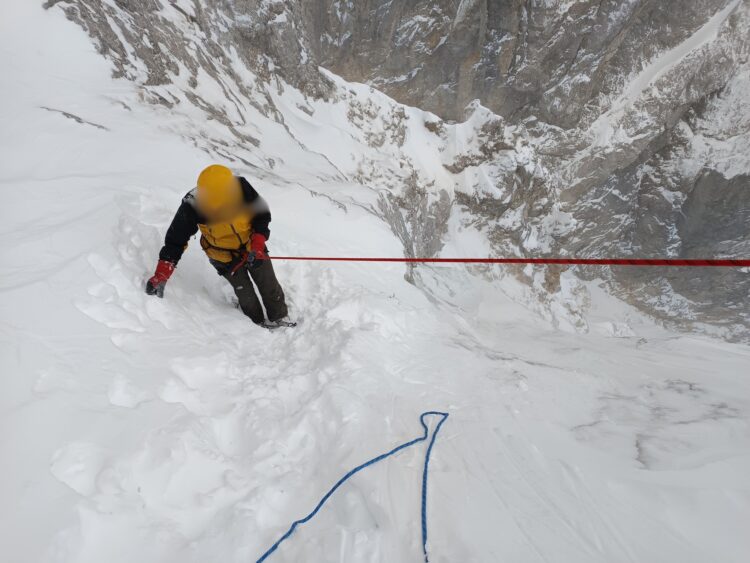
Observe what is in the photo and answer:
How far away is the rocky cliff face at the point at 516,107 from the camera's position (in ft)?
28.4

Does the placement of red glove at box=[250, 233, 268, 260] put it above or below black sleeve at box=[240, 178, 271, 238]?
below

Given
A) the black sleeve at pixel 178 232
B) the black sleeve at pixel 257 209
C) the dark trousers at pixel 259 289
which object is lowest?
the dark trousers at pixel 259 289

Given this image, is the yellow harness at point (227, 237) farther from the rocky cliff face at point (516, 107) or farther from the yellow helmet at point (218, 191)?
the rocky cliff face at point (516, 107)

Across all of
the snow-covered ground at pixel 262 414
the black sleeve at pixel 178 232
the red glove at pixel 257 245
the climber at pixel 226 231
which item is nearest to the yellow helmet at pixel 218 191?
the climber at pixel 226 231

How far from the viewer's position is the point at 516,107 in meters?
24.8

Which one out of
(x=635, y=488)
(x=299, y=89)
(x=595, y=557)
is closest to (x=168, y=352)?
(x=595, y=557)

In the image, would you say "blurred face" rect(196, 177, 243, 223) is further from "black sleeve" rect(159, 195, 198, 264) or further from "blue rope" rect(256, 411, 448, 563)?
"blue rope" rect(256, 411, 448, 563)

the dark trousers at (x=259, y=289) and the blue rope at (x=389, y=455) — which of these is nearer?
the blue rope at (x=389, y=455)

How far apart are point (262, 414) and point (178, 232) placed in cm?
170

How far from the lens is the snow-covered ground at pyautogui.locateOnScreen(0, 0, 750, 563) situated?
188cm

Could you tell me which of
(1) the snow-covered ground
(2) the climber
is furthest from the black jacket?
(1) the snow-covered ground

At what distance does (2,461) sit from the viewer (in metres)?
1.67

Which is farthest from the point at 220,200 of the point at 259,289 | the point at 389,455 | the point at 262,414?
the point at 389,455

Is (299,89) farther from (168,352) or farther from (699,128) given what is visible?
(699,128)
